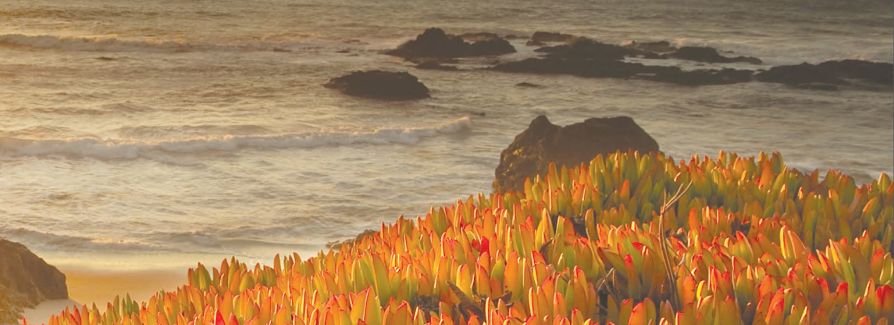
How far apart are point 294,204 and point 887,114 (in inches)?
630

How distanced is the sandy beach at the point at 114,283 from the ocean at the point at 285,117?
0.51 metres

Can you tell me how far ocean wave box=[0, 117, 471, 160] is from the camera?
51.3 feet

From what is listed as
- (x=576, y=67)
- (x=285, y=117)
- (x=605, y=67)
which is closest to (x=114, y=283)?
(x=285, y=117)

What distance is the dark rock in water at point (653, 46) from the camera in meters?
31.1

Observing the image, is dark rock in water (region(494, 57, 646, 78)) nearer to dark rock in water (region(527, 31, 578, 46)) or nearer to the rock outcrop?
the rock outcrop

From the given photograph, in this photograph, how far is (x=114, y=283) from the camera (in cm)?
920

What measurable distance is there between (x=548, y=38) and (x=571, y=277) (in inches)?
1089

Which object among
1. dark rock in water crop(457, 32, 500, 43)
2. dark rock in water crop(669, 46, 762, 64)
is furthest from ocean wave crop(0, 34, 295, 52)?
dark rock in water crop(669, 46, 762, 64)

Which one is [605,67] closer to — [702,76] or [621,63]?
[621,63]

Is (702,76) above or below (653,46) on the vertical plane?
below

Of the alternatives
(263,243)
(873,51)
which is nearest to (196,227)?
(263,243)

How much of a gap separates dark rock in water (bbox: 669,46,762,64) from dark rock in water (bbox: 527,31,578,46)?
8.73 ft

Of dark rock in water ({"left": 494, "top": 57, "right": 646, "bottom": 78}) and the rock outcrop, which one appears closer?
dark rock in water ({"left": 494, "top": 57, "right": 646, "bottom": 78})

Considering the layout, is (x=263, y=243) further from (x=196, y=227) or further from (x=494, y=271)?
(x=494, y=271)
